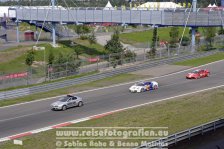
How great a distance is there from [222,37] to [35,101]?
47.1 meters

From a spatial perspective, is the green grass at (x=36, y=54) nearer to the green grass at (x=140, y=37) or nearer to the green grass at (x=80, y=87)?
the green grass at (x=80, y=87)

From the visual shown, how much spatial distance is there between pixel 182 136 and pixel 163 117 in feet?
27.0

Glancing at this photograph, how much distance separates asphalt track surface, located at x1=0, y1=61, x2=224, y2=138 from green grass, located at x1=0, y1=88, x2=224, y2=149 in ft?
7.16

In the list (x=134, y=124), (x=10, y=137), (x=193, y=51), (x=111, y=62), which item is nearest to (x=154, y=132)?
(x=134, y=124)

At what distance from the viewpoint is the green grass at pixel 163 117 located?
26.9 m

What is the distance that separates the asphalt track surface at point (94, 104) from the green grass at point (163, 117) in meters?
2.18

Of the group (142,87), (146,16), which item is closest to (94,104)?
(142,87)

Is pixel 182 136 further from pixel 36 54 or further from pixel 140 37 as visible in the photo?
pixel 140 37

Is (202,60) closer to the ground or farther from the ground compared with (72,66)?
closer to the ground

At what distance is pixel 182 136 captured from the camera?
23.7m

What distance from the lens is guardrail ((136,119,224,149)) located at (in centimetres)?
2157

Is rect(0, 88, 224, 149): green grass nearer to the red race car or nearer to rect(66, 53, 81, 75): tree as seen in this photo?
the red race car

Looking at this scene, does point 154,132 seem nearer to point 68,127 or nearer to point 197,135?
point 197,135

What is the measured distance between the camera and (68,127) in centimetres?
2973
